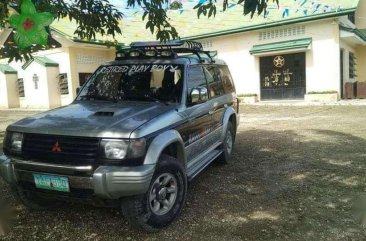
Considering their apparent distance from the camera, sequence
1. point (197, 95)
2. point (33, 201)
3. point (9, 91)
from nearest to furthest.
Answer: point (33, 201)
point (197, 95)
point (9, 91)

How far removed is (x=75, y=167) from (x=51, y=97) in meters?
19.7

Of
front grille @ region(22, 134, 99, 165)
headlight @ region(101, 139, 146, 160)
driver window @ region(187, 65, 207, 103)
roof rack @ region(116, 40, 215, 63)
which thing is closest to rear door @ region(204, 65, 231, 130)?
driver window @ region(187, 65, 207, 103)

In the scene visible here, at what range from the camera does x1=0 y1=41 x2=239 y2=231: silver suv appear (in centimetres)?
337

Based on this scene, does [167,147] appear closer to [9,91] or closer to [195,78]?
[195,78]

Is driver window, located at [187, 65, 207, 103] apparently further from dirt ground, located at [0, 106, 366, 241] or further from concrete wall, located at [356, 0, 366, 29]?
concrete wall, located at [356, 0, 366, 29]

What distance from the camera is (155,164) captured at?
3.52m

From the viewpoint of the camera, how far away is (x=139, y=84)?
4.79 meters

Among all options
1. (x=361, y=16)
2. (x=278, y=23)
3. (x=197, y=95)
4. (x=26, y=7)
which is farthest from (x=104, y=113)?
(x=361, y=16)

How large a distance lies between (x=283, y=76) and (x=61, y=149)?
16.8 meters

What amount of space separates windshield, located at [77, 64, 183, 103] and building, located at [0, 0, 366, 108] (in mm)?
11172

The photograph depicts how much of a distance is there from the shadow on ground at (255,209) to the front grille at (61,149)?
2.71 ft

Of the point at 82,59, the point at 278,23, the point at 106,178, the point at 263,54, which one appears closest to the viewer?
the point at 106,178

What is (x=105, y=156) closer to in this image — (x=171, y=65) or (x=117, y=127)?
(x=117, y=127)

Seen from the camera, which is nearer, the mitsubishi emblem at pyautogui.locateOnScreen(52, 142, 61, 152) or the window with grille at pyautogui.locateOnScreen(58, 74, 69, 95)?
the mitsubishi emblem at pyautogui.locateOnScreen(52, 142, 61, 152)
